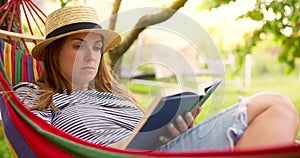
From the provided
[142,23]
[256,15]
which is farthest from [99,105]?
[256,15]

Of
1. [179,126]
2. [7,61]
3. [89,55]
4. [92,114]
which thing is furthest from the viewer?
[7,61]

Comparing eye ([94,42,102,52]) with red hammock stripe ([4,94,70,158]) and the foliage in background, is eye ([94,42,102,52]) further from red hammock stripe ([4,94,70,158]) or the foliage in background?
the foliage in background

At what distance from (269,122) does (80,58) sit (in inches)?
31.7

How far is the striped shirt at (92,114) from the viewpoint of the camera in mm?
1684

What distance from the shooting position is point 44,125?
159 cm

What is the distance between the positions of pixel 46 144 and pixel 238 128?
593 mm

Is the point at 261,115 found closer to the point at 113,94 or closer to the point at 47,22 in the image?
the point at 113,94

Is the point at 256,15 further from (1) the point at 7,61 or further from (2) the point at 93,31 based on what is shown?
(1) the point at 7,61

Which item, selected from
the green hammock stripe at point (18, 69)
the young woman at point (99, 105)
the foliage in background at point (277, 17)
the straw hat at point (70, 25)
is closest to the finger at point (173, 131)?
the young woman at point (99, 105)

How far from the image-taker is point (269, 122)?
4.40 feet

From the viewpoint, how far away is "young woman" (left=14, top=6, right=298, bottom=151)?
1357mm

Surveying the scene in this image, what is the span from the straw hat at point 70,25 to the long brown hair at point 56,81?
4 cm

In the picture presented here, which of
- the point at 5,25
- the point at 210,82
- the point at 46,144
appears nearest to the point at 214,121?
the point at 210,82

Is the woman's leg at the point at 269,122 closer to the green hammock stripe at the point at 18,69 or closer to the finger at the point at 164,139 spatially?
the finger at the point at 164,139
